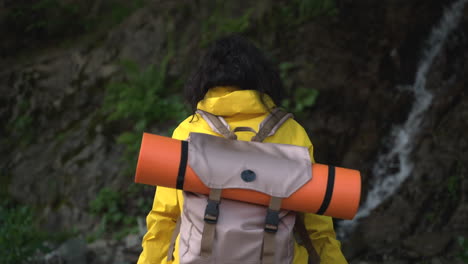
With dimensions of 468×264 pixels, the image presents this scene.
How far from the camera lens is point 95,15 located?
10.0 m

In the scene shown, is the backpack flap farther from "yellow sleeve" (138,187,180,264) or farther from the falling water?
the falling water

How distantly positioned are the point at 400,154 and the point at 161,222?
5.21 meters

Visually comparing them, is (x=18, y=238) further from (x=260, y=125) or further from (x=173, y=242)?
(x=260, y=125)

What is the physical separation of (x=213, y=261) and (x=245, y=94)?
91cm

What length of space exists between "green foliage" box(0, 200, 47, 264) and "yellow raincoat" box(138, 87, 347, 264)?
10.5ft

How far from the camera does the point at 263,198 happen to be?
201 centimetres

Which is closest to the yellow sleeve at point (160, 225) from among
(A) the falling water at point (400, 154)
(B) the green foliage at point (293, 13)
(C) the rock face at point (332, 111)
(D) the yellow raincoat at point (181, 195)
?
(D) the yellow raincoat at point (181, 195)

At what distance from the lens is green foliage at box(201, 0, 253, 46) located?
7617 mm

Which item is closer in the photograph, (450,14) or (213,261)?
(213,261)

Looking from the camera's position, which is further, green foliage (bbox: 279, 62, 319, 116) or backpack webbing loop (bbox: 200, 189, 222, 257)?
green foliage (bbox: 279, 62, 319, 116)

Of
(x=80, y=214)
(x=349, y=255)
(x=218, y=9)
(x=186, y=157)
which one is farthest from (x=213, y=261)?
(x=218, y=9)

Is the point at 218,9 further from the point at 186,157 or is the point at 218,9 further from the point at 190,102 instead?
the point at 186,157

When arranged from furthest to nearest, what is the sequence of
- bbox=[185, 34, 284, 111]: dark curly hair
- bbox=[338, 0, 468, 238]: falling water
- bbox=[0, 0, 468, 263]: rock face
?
1. bbox=[338, 0, 468, 238]: falling water
2. bbox=[0, 0, 468, 263]: rock face
3. bbox=[185, 34, 284, 111]: dark curly hair

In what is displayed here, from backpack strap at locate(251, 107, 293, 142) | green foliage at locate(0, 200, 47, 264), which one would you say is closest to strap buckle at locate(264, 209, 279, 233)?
backpack strap at locate(251, 107, 293, 142)
